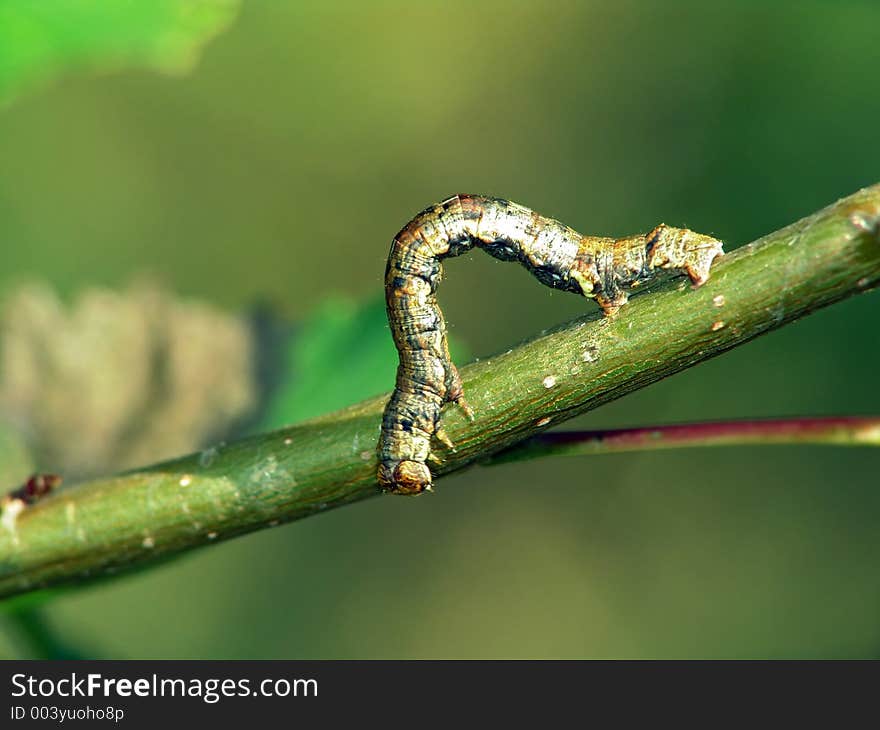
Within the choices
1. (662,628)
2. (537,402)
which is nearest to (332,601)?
(662,628)

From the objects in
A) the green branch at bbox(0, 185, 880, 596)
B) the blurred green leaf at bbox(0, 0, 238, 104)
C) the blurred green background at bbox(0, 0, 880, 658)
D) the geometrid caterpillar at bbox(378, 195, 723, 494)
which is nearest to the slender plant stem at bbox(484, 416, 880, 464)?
the green branch at bbox(0, 185, 880, 596)

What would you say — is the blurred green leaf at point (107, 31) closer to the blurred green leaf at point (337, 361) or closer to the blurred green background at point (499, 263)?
the blurred green leaf at point (337, 361)

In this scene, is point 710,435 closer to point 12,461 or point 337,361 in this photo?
point 337,361

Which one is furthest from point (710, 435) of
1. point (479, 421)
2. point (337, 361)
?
point (337, 361)

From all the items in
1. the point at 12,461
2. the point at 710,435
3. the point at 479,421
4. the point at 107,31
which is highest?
the point at 107,31

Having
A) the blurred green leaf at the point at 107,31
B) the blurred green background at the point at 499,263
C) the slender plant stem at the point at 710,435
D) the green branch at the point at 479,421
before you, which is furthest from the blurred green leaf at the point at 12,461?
the blurred green background at the point at 499,263
